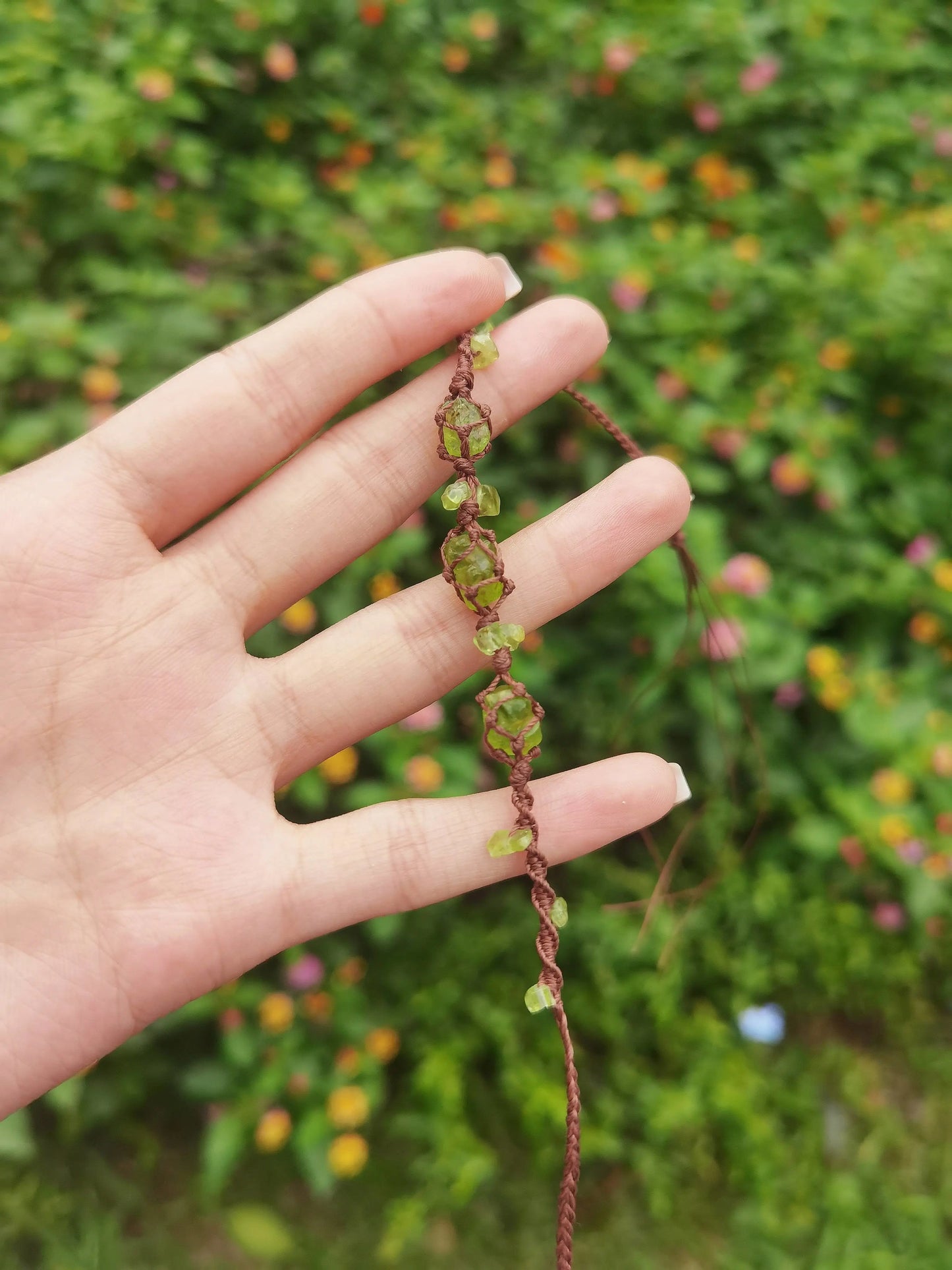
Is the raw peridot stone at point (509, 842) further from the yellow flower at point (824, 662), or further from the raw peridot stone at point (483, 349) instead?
the yellow flower at point (824, 662)

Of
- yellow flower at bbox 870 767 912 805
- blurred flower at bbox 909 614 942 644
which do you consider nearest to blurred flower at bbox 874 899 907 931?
yellow flower at bbox 870 767 912 805

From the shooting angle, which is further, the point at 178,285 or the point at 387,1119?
the point at 387,1119

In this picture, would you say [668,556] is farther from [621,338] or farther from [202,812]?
[202,812]

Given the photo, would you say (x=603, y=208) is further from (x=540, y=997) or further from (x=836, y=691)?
(x=540, y=997)

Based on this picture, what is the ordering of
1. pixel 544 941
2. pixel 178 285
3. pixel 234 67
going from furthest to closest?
pixel 234 67 < pixel 178 285 < pixel 544 941

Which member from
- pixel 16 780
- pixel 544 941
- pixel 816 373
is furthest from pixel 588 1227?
pixel 816 373

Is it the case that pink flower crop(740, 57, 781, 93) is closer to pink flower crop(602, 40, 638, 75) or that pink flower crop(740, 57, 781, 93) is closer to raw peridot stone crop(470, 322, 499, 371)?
pink flower crop(602, 40, 638, 75)
